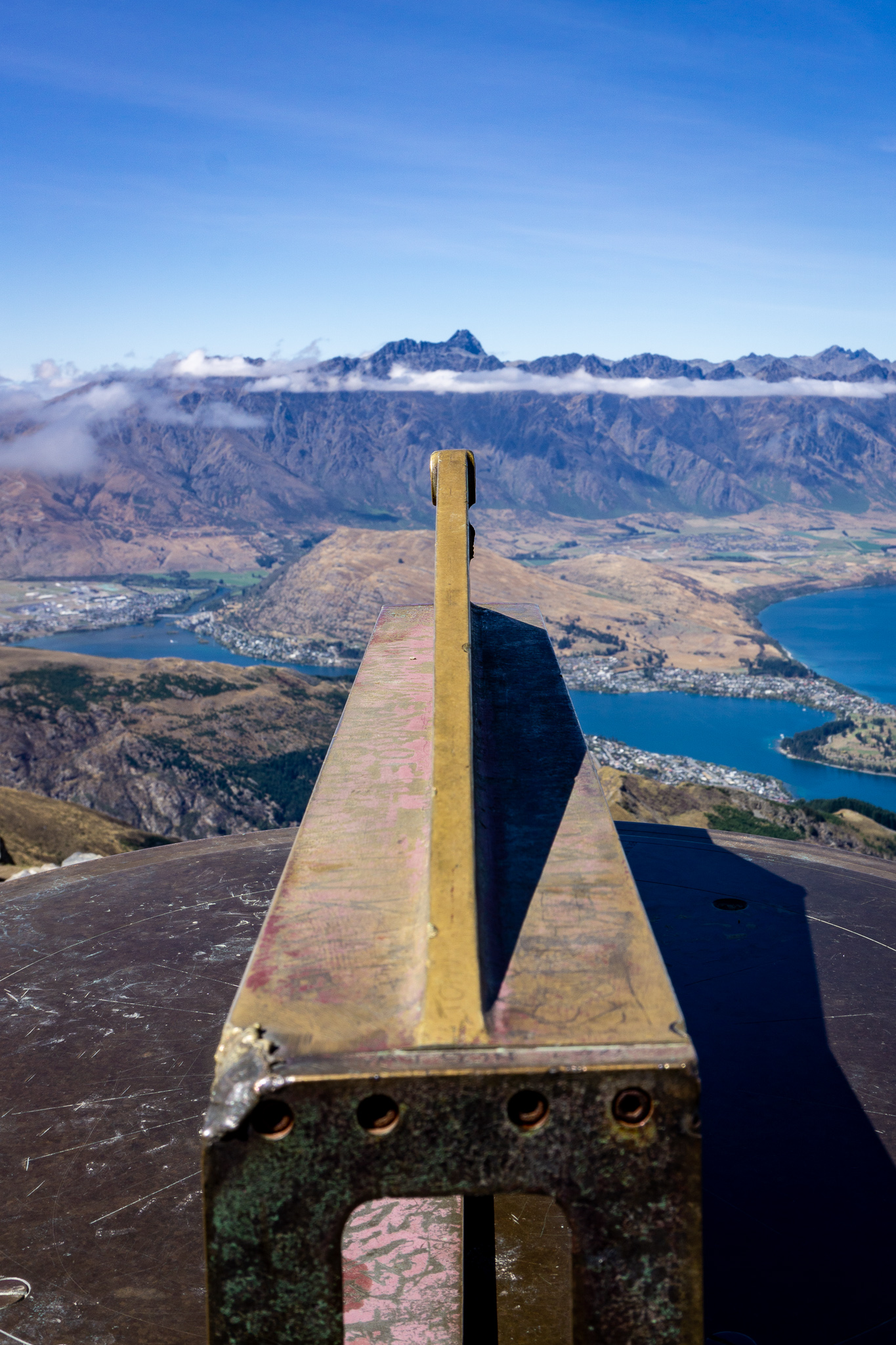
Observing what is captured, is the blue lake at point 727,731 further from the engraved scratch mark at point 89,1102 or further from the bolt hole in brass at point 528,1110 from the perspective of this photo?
the bolt hole in brass at point 528,1110

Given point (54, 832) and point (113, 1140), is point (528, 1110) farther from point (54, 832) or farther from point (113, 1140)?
point (54, 832)

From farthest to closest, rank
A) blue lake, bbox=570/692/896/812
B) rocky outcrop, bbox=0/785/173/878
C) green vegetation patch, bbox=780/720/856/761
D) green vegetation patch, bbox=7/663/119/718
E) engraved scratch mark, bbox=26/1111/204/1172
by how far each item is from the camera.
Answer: green vegetation patch, bbox=780/720/856/761, blue lake, bbox=570/692/896/812, green vegetation patch, bbox=7/663/119/718, rocky outcrop, bbox=0/785/173/878, engraved scratch mark, bbox=26/1111/204/1172

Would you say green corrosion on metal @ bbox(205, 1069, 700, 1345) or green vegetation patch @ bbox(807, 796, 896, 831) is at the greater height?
green corrosion on metal @ bbox(205, 1069, 700, 1345)

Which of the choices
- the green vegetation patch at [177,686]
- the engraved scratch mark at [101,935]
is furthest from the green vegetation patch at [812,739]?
the engraved scratch mark at [101,935]

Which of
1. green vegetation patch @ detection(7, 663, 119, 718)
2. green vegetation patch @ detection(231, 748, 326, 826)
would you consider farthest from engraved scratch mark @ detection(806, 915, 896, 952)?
green vegetation patch @ detection(7, 663, 119, 718)

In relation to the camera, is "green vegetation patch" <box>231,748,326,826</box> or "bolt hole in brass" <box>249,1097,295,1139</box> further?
"green vegetation patch" <box>231,748,326,826</box>

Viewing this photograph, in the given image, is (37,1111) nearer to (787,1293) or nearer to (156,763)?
(787,1293)

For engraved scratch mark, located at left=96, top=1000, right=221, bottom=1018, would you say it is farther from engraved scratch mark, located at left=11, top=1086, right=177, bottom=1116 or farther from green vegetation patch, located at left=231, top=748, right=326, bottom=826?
green vegetation patch, located at left=231, top=748, right=326, bottom=826
